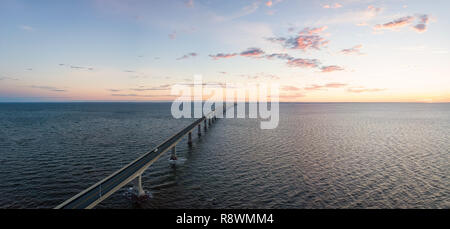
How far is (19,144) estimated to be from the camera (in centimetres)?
5388

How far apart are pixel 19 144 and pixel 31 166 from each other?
2440 cm
